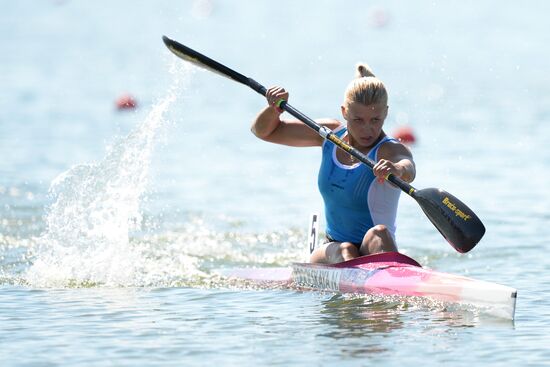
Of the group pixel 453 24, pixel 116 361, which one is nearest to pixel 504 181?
pixel 116 361

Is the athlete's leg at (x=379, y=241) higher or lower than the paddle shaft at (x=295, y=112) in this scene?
lower

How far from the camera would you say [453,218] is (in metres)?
7.39

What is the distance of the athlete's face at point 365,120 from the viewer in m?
7.42

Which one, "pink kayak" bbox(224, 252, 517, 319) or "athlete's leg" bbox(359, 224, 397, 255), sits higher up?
"athlete's leg" bbox(359, 224, 397, 255)

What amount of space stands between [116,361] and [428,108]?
17.6 meters

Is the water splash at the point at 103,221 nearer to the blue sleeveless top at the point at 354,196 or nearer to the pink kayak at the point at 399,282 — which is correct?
the pink kayak at the point at 399,282

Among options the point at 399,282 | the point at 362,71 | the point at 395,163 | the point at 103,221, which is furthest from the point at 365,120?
the point at 103,221

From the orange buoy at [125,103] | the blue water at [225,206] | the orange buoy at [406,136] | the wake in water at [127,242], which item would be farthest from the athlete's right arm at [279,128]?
the orange buoy at [125,103]

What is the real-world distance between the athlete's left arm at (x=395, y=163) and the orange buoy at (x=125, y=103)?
48.2 ft

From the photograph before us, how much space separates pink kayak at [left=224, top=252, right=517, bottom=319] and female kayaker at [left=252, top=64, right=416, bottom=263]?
0.37 ft

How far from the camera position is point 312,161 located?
636 inches

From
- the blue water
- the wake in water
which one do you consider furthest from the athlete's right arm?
the wake in water

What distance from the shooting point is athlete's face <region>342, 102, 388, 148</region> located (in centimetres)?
742

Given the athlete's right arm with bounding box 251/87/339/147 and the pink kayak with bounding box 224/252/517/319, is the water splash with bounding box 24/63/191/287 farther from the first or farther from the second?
the pink kayak with bounding box 224/252/517/319
